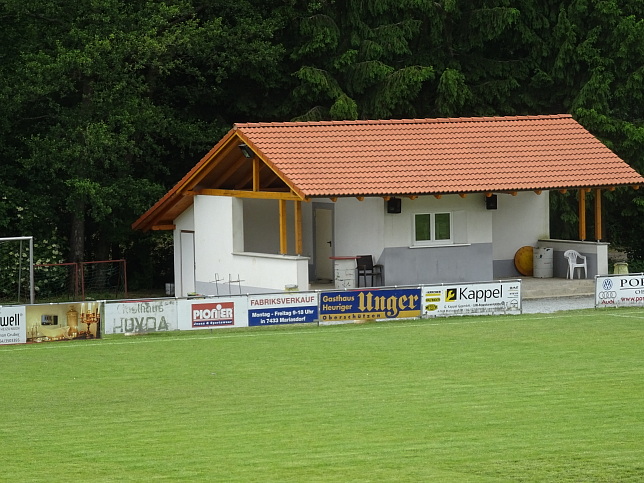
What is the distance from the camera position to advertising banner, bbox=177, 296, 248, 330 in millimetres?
29219

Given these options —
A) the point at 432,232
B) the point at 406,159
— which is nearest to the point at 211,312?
the point at 432,232

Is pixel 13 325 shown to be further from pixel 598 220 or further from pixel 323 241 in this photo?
pixel 598 220

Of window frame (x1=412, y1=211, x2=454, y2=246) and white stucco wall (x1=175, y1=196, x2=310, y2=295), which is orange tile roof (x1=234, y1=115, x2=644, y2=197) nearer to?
window frame (x1=412, y1=211, x2=454, y2=246)

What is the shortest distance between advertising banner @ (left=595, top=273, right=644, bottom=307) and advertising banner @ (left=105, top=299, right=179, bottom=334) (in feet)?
35.4

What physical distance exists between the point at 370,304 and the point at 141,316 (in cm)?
546

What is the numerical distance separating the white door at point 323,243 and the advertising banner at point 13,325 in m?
11.8

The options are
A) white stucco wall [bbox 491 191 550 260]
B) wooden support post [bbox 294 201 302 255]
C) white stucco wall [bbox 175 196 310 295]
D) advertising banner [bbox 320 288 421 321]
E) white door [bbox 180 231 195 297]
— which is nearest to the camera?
advertising banner [bbox 320 288 421 321]

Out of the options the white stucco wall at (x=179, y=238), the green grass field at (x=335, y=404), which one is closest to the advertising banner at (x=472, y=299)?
the green grass field at (x=335, y=404)

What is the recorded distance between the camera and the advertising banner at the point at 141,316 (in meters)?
28.5

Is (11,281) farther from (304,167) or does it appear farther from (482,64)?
(482,64)

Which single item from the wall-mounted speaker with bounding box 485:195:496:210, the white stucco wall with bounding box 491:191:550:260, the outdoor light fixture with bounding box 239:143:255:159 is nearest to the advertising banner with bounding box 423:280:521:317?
the wall-mounted speaker with bounding box 485:195:496:210

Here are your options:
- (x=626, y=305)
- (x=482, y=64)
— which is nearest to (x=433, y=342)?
(x=626, y=305)

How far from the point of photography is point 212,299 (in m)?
29.3

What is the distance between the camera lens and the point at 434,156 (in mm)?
37625
